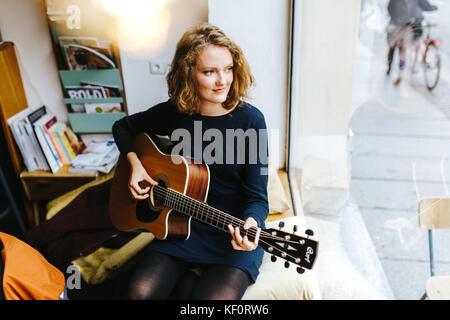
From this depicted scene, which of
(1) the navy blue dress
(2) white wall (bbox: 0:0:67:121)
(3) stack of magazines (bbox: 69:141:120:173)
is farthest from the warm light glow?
(1) the navy blue dress

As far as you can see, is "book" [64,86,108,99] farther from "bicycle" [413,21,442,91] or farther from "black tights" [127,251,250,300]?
"bicycle" [413,21,442,91]

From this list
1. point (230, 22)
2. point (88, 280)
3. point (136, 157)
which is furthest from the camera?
point (230, 22)

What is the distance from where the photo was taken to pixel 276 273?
130cm

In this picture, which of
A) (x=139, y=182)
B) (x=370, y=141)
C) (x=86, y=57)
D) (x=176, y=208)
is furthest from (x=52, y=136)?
(x=370, y=141)

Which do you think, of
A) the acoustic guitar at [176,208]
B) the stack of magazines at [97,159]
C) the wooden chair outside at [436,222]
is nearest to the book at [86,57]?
the stack of magazines at [97,159]

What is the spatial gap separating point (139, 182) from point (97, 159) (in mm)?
873

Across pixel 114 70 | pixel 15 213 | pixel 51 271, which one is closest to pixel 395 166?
pixel 114 70

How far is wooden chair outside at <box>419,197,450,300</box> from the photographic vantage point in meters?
1.11

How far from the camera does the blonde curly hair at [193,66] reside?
125cm

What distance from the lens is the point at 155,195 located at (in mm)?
1378

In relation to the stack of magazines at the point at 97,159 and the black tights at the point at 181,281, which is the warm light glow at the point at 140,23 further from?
the black tights at the point at 181,281

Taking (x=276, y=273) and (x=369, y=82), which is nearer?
(x=276, y=273)

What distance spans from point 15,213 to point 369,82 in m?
2.55

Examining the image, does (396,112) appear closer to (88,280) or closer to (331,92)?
(331,92)
